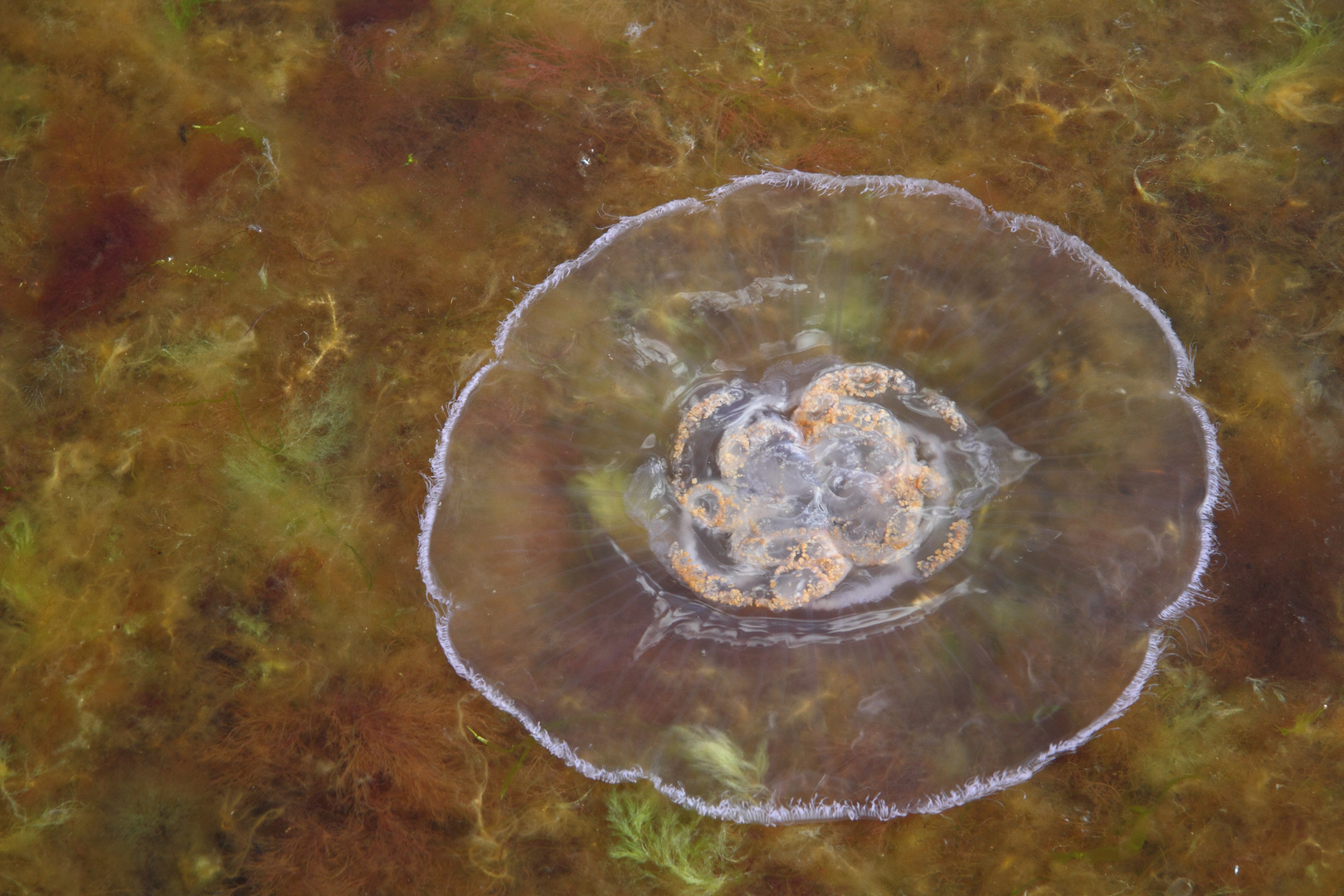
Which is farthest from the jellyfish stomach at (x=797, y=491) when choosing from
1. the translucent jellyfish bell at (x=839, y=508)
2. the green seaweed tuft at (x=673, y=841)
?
the green seaweed tuft at (x=673, y=841)

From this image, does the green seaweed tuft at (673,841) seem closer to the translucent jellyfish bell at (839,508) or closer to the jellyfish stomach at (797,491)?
the translucent jellyfish bell at (839,508)

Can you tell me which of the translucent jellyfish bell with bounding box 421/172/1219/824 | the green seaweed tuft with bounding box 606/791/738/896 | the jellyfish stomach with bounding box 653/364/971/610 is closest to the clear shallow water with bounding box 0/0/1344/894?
the green seaweed tuft with bounding box 606/791/738/896

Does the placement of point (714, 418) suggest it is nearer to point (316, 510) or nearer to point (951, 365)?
point (951, 365)

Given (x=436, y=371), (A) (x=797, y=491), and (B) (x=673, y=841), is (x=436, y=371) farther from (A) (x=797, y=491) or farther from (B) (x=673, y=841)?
(B) (x=673, y=841)

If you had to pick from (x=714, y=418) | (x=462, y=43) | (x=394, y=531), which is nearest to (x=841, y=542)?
(x=714, y=418)

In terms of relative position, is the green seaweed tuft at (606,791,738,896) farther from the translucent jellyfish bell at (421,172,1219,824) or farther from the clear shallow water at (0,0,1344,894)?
the translucent jellyfish bell at (421,172,1219,824)

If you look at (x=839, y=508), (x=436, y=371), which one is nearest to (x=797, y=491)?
(x=839, y=508)
